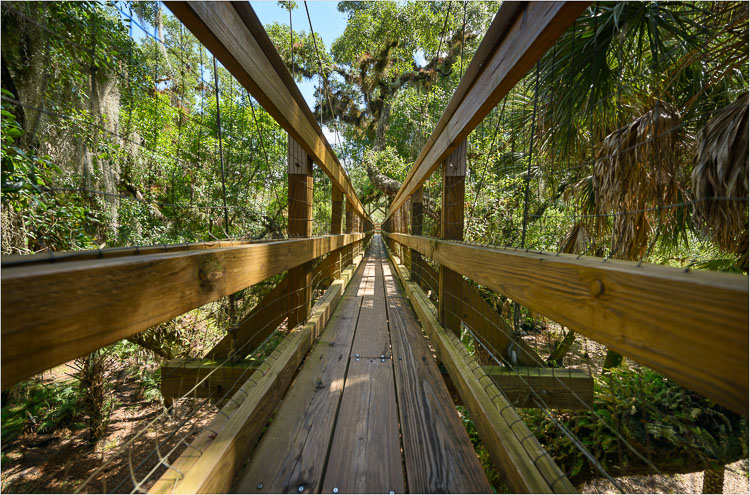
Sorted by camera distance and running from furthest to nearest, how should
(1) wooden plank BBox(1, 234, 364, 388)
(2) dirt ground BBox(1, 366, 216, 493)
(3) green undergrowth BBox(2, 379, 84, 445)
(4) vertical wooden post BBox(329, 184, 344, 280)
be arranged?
(3) green undergrowth BBox(2, 379, 84, 445) → (4) vertical wooden post BBox(329, 184, 344, 280) → (2) dirt ground BBox(1, 366, 216, 493) → (1) wooden plank BBox(1, 234, 364, 388)

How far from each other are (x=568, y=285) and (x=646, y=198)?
2.04m

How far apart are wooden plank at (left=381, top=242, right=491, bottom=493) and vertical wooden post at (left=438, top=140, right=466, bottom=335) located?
29cm

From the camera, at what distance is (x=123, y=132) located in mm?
5785

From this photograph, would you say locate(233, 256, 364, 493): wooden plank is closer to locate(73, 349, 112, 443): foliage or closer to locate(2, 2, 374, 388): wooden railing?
locate(2, 2, 374, 388): wooden railing

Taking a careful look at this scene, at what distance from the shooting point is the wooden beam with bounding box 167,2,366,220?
2.74 ft

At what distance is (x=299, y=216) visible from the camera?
216 centimetres

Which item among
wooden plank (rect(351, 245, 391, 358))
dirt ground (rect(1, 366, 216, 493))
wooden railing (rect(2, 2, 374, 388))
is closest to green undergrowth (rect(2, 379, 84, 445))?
dirt ground (rect(1, 366, 216, 493))

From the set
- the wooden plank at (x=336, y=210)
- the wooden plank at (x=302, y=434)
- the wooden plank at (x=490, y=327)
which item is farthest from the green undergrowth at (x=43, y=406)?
the wooden plank at (x=490, y=327)

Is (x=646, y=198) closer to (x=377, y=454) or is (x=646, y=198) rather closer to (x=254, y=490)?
(x=377, y=454)

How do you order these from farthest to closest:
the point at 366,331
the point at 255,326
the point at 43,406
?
the point at 43,406 < the point at 366,331 < the point at 255,326

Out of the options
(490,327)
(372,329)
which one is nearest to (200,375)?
(372,329)

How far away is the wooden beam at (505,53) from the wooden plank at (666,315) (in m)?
0.65

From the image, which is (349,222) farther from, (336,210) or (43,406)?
(43,406)

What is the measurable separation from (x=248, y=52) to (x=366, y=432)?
1.52m
